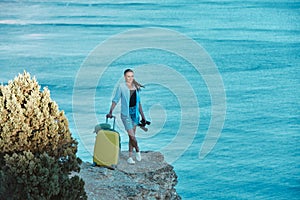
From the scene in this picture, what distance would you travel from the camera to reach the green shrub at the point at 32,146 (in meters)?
7.12

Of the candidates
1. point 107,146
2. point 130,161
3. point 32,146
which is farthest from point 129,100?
point 32,146

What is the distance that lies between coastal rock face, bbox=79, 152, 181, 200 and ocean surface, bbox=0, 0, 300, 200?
182 inches

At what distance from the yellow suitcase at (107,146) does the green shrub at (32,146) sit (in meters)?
2.22

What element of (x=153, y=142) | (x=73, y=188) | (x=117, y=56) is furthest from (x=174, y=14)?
(x=73, y=188)

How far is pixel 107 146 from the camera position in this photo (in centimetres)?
991

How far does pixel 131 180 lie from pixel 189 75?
46.2 feet

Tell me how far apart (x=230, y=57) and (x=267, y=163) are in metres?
9.23

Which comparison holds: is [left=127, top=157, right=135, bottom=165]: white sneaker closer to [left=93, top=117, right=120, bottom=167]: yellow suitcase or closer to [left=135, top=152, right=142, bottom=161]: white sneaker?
[left=135, top=152, right=142, bottom=161]: white sneaker

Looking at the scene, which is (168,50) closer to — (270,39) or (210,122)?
(270,39)

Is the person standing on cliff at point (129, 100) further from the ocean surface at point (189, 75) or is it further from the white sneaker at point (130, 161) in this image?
the ocean surface at point (189, 75)

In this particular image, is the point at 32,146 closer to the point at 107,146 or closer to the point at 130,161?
the point at 107,146

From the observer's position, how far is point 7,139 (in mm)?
7242

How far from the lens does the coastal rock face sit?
9.30 meters

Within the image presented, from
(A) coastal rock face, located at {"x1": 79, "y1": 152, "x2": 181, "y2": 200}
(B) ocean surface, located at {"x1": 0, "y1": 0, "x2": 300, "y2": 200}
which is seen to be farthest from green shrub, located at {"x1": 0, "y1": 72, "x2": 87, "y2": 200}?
(B) ocean surface, located at {"x1": 0, "y1": 0, "x2": 300, "y2": 200}
